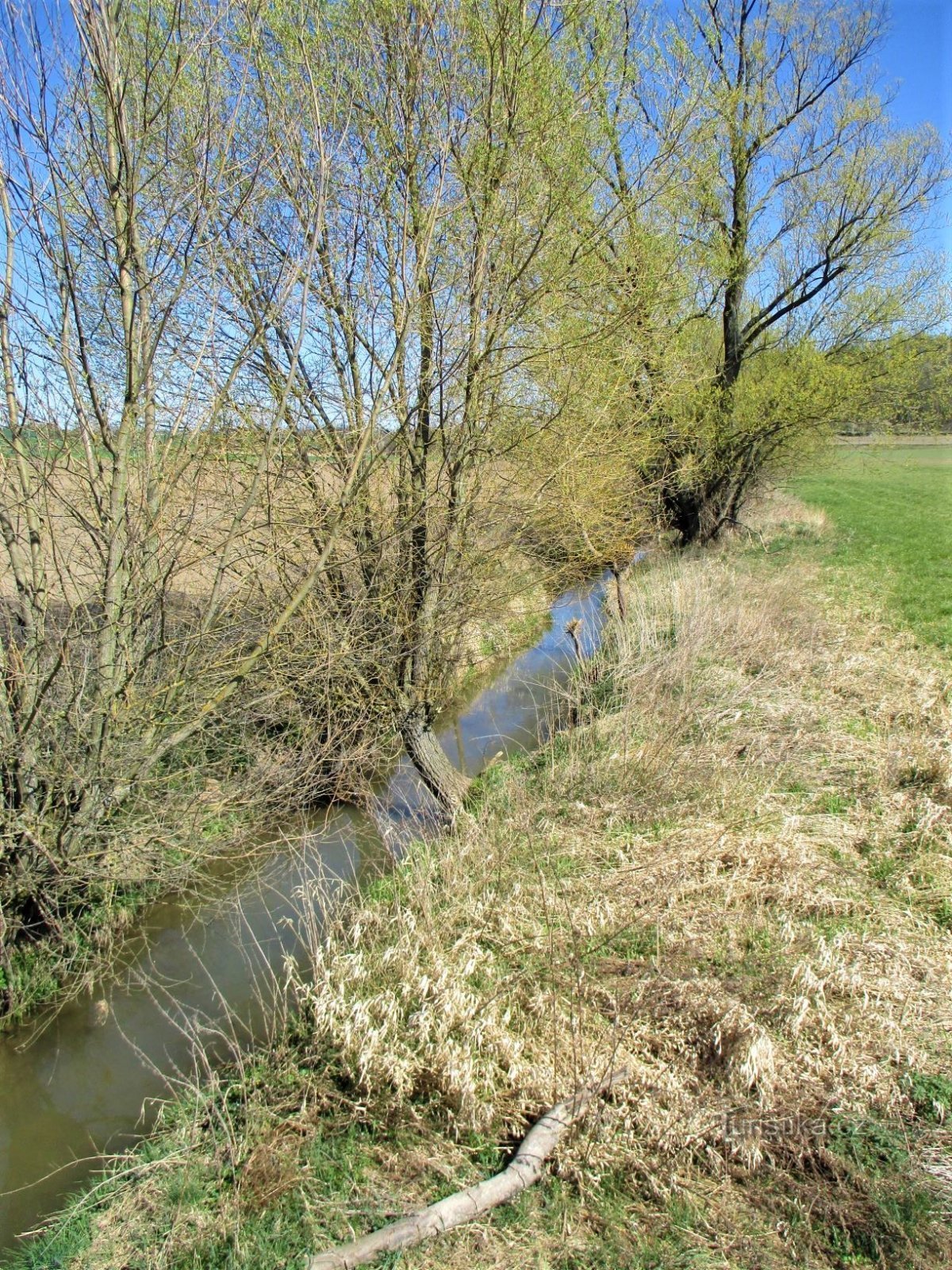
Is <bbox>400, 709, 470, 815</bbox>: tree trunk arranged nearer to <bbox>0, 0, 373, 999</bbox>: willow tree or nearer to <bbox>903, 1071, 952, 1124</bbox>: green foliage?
<bbox>0, 0, 373, 999</bbox>: willow tree

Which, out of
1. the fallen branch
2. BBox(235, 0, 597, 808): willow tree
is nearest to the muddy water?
the fallen branch

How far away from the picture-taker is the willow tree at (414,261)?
6.84 m

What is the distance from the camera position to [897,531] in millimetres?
16562

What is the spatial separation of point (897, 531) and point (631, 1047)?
1548cm

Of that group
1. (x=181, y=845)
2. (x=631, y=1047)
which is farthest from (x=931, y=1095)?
(x=181, y=845)

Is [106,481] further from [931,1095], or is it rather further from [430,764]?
[931,1095]

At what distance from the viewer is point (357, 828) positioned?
26.4ft

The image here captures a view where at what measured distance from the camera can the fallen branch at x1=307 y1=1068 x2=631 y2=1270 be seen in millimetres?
3180

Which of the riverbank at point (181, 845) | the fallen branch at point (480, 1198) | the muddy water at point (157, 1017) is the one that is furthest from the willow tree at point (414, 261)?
the fallen branch at point (480, 1198)

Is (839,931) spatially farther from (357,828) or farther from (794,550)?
(794,550)

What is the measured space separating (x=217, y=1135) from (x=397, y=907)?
1.55 metres

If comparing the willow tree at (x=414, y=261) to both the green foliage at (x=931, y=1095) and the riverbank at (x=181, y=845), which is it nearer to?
the riverbank at (x=181, y=845)

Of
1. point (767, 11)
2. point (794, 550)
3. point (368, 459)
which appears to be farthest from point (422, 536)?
point (767, 11)

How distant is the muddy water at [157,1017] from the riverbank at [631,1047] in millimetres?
504
